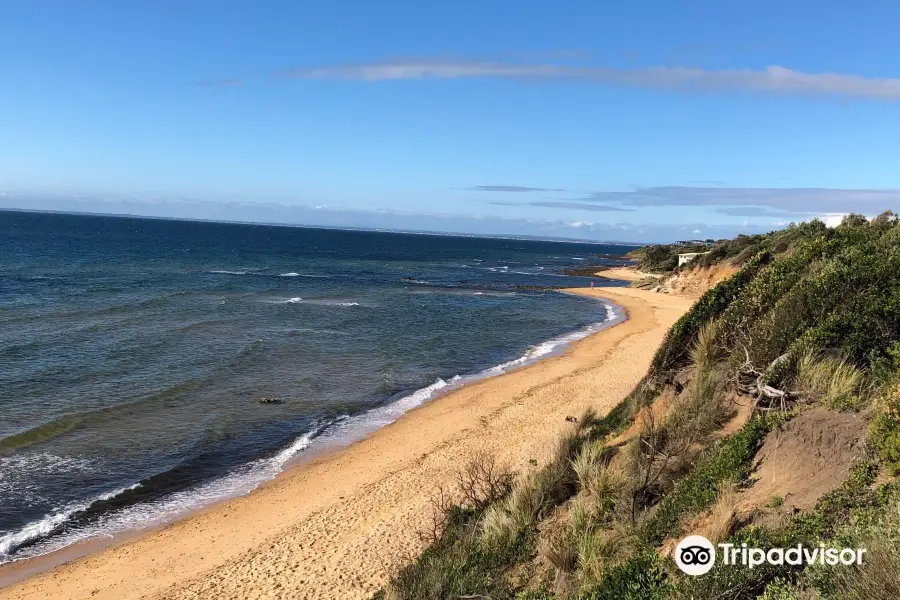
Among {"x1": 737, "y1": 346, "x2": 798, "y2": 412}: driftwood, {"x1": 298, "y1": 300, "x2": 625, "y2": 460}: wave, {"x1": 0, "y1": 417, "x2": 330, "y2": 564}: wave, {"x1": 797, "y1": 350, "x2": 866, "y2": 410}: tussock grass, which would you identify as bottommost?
{"x1": 0, "y1": 417, "x2": 330, "y2": 564}: wave

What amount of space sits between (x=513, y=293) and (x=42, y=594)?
50132mm

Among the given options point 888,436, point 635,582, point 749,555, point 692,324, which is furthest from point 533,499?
point 692,324

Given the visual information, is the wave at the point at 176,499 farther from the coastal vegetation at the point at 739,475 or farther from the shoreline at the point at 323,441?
the coastal vegetation at the point at 739,475

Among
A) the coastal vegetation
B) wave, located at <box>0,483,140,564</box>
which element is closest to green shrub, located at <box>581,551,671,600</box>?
the coastal vegetation

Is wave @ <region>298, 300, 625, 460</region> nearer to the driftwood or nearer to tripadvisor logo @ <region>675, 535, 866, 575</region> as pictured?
the driftwood

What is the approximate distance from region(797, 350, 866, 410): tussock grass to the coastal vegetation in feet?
0.09

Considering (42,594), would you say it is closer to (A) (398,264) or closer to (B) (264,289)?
(B) (264,289)

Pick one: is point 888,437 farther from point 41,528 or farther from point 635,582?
point 41,528

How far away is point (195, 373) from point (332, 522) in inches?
544

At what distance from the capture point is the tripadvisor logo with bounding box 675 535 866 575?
15.3 ft

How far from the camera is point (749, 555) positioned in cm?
536

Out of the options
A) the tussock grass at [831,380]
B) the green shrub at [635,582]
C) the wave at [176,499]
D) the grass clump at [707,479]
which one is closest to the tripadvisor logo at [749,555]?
the green shrub at [635,582]

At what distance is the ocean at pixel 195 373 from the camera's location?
562 inches

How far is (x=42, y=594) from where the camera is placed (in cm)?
1018
